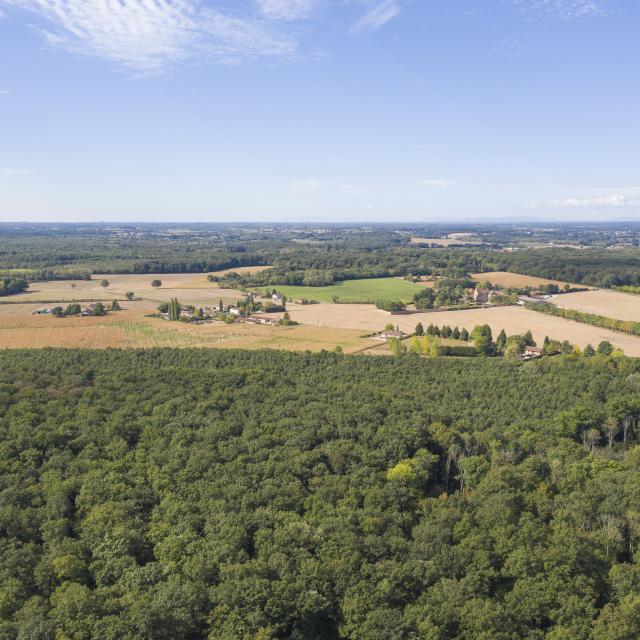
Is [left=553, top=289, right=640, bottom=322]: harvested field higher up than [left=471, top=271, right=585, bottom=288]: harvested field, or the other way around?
[left=471, top=271, right=585, bottom=288]: harvested field

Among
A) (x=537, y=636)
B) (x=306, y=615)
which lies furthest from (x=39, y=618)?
(x=537, y=636)

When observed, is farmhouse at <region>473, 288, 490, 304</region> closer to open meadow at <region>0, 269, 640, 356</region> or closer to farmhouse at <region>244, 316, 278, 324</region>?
open meadow at <region>0, 269, 640, 356</region>

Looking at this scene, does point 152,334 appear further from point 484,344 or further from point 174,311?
point 484,344

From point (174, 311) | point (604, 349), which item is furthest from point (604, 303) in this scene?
point (174, 311)

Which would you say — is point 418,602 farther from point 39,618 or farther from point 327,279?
point 327,279

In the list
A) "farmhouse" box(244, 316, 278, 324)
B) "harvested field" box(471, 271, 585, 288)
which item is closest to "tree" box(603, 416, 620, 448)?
"farmhouse" box(244, 316, 278, 324)
